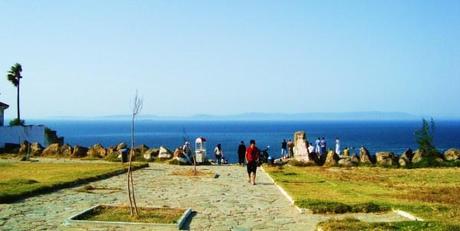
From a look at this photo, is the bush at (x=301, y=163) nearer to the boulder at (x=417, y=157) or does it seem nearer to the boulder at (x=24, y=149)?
the boulder at (x=417, y=157)

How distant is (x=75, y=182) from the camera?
2500 cm

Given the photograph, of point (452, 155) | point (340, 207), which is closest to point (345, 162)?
point (452, 155)

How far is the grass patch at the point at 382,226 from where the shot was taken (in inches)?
545

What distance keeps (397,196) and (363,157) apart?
21.6 m

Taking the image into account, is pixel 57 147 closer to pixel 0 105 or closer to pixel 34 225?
pixel 0 105

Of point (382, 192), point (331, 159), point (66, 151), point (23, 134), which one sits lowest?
point (382, 192)

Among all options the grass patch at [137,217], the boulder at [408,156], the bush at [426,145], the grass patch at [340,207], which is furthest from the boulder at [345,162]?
the grass patch at [137,217]

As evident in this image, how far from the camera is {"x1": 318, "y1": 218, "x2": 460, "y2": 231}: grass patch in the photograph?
1385cm

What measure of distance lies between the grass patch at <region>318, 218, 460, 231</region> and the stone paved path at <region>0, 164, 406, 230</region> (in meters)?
0.68

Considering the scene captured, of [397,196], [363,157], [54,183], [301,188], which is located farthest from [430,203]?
[363,157]

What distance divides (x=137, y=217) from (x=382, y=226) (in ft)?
20.7

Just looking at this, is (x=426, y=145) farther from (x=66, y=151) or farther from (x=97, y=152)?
(x=66, y=151)

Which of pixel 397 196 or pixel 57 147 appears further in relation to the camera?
pixel 57 147

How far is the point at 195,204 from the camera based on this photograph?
19156mm
